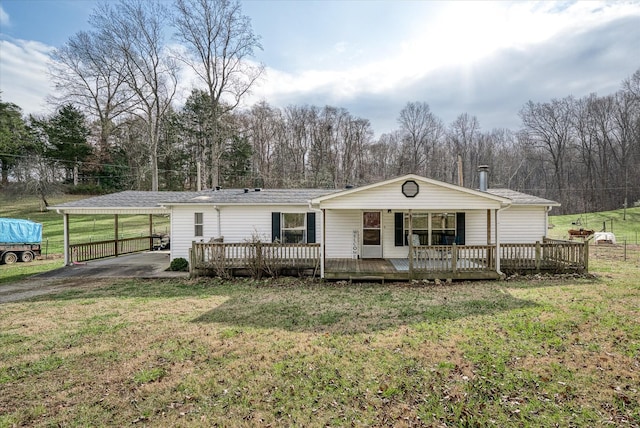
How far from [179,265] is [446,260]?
32.4 ft

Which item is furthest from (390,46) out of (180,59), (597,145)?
(597,145)

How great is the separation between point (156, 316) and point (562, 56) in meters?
32.6

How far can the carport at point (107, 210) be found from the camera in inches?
499

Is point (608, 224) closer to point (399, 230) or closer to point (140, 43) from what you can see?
point (399, 230)

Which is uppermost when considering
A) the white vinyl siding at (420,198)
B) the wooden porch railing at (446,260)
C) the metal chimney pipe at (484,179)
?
the metal chimney pipe at (484,179)

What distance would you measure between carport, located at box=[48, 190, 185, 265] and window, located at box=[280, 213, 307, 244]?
4.97 meters

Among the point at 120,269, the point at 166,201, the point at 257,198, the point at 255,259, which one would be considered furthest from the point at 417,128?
the point at 120,269

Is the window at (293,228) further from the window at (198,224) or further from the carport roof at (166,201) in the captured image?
the window at (198,224)

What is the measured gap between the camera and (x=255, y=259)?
10.6m

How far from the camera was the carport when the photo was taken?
12.7 m

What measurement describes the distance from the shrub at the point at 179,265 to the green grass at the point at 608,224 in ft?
81.3

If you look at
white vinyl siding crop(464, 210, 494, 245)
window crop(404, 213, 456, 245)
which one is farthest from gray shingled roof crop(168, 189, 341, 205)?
white vinyl siding crop(464, 210, 494, 245)

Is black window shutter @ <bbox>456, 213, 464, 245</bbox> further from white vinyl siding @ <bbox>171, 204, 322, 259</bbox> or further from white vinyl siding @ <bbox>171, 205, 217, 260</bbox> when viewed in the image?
white vinyl siding @ <bbox>171, 205, 217, 260</bbox>

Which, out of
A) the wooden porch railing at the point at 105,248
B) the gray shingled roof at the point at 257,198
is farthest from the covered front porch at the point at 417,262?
the wooden porch railing at the point at 105,248
